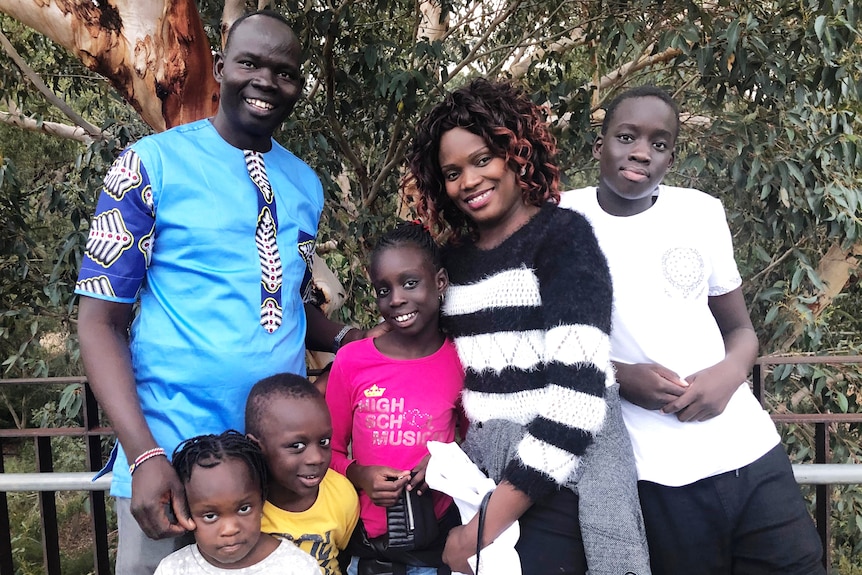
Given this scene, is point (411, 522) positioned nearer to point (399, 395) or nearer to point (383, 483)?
point (383, 483)

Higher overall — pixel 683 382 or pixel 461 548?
pixel 683 382

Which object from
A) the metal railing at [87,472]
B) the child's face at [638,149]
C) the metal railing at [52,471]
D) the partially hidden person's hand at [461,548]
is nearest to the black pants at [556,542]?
the partially hidden person's hand at [461,548]

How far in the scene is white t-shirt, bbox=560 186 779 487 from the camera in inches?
63.7

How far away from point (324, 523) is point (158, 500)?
436 mm

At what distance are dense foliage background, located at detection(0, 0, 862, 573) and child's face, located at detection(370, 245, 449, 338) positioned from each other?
176cm

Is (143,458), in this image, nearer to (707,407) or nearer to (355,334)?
(355,334)

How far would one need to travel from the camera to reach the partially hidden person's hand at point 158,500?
A: 4.71 ft

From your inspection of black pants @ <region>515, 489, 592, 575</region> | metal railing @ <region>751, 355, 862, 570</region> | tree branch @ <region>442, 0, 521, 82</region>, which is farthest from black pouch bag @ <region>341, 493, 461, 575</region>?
tree branch @ <region>442, 0, 521, 82</region>

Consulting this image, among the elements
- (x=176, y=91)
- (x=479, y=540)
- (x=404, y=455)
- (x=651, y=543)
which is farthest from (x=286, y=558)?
(x=176, y=91)

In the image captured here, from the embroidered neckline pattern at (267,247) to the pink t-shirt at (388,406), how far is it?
0.25m

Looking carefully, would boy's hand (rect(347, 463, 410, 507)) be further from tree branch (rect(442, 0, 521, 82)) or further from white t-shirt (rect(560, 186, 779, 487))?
tree branch (rect(442, 0, 521, 82))

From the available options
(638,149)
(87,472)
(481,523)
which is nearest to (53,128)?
(87,472)

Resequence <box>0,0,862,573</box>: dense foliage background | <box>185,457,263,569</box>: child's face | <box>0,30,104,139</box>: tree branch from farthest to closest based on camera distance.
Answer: <box>0,30,104,139</box>: tree branch
<box>0,0,862,573</box>: dense foliage background
<box>185,457,263,569</box>: child's face

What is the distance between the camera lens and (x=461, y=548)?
5.03 ft
